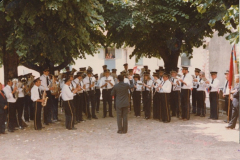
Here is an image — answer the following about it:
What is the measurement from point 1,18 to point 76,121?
5079 millimetres

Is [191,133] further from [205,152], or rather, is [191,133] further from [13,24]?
[13,24]

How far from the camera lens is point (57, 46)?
10781 millimetres

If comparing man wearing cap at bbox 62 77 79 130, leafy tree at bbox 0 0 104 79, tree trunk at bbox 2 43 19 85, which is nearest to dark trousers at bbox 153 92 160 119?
man wearing cap at bbox 62 77 79 130

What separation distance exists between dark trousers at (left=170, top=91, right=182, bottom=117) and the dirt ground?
4.14 feet

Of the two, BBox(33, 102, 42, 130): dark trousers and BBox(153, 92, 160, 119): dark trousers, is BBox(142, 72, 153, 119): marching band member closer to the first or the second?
BBox(153, 92, 160, 119): dark trousers

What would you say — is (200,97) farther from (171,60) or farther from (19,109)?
(19,109)

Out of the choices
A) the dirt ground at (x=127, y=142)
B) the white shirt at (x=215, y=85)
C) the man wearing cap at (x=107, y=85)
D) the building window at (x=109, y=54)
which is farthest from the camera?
the building window at (x=109, y=54)

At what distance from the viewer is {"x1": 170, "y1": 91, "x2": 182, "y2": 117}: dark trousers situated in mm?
13977

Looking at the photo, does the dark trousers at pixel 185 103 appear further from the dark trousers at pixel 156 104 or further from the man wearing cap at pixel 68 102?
the man wearing cap at pixel 68 102

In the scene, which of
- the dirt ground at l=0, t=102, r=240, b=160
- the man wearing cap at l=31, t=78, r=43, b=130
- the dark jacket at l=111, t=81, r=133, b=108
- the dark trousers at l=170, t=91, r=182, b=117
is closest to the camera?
the dirt ground at l=0, t=102, r=240, b=160

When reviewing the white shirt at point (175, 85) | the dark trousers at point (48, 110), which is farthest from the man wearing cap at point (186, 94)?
the dark trousers at point (48, 110)

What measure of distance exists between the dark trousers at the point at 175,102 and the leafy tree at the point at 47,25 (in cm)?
520

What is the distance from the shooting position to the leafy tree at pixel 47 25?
9930 millimetres

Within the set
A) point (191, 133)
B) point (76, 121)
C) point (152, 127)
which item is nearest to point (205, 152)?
point (191, 133)
